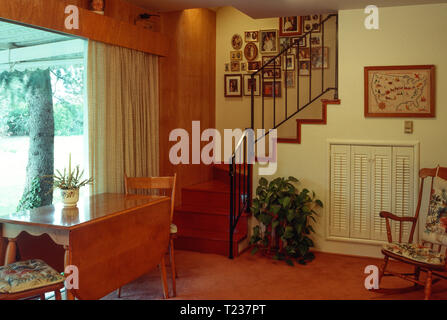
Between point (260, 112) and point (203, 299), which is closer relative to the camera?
point (203, 299)

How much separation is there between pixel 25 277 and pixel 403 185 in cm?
332

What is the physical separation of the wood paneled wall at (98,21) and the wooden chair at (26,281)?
1.53 metres

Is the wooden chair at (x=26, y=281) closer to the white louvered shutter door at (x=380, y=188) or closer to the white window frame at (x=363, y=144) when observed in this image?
the white window frame at (x=363, y=144)

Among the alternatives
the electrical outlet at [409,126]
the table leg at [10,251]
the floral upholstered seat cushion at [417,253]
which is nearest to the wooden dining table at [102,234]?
the table leg at [10,251]

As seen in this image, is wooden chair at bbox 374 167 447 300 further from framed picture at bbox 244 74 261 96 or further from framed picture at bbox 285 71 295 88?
framed picture at bbox 244 74 261 96

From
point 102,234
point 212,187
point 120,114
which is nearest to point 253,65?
point 212,187

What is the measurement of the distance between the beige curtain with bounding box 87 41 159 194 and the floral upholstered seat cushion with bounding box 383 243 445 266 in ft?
7.45

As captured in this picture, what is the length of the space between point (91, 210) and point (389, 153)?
281cm

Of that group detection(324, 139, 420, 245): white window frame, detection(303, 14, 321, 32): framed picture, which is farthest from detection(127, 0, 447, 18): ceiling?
detection(324, 139, 420, 245): white window frame

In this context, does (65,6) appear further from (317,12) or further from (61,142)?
(317,12)

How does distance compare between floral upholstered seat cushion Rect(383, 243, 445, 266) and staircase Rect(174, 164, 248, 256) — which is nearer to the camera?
floral upholstered seat cushion Rect(383, 243, 445, 266)

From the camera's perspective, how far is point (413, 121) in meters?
4.06

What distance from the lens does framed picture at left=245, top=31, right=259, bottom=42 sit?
544cm
